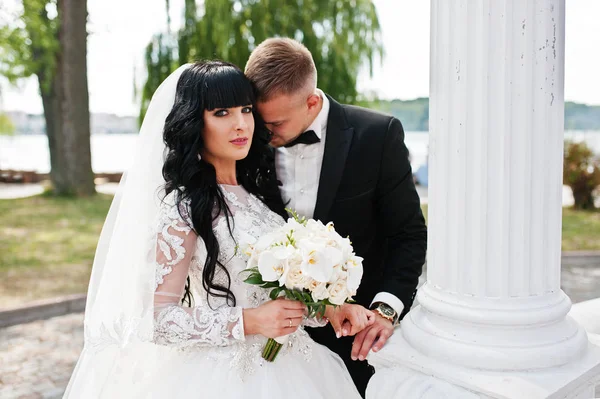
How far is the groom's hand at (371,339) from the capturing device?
2111 millimetres

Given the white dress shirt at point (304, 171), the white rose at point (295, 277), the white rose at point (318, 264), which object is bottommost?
the white rose at point (295, 277)

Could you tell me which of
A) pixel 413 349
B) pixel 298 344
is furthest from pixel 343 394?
pixel 413 349

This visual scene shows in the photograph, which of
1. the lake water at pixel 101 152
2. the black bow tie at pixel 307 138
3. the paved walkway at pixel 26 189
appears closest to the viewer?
the black bow tie at pixel 307 138

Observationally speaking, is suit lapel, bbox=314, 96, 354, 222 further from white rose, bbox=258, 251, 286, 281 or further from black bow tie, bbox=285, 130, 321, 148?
white rose, bbox=258, 251, 286, 281

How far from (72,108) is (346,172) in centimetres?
1407

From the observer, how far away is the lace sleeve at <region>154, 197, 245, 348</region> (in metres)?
2.15

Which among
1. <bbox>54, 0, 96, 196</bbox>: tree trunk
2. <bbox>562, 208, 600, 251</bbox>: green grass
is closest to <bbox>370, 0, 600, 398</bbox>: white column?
<bbox>562, 208, 600, 251</bbox>: green grass

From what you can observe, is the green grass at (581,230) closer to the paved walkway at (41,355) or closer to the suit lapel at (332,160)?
the paved walkway at (41,355)

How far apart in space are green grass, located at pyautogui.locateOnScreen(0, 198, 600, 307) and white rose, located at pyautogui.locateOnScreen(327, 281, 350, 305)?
5.91 m

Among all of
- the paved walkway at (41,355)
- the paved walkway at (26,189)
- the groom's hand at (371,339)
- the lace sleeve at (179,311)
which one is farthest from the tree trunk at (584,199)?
the lace sleeve at (179,311)

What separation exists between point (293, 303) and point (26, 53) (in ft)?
49.0

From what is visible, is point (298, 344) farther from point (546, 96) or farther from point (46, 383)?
point (46, 383)

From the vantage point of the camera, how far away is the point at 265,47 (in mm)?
2621

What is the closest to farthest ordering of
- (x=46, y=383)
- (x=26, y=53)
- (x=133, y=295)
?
(x=133, y=295)
(x=46, y=383)
(x=26, y=53)
